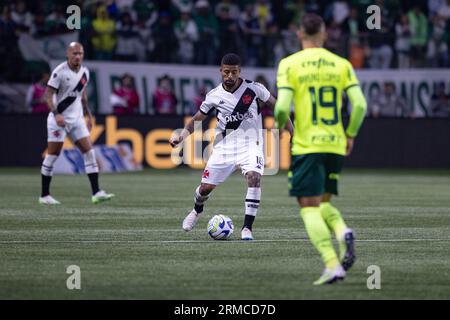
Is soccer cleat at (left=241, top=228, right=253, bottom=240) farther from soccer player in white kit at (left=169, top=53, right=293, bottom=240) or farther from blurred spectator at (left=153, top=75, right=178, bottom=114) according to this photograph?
blurred spectator at (left=153, top=75, right=178, bottom=114)

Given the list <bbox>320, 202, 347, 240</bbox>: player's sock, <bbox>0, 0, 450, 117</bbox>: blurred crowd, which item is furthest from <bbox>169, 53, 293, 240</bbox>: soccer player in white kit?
<bbox>0, 0, 450, 117</bbox>: blurred crowd

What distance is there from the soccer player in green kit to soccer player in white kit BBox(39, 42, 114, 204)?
920 cm

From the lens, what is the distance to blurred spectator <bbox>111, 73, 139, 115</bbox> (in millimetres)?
28828

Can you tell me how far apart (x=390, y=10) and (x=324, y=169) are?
22782 mm

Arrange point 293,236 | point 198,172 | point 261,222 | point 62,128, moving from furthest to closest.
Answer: point 198,172
point 62,128
point 261,222
point 293,236

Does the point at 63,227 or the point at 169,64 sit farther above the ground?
the point at 169,64

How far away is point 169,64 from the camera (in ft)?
97.0

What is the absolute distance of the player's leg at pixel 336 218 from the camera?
9211mm

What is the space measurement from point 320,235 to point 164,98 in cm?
2050

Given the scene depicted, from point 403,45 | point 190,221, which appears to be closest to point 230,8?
point 403,45

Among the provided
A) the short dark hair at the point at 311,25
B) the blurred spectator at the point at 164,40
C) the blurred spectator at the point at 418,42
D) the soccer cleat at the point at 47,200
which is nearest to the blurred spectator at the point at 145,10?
the blurred spectator at the point at 164,40

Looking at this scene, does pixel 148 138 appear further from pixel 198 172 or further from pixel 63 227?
pixel 63 227
